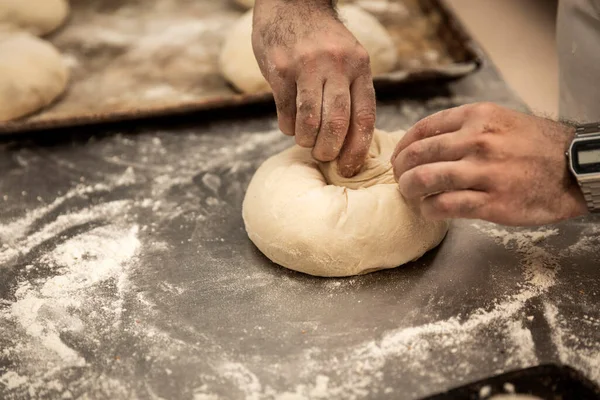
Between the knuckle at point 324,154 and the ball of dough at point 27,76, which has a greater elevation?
the knuckle at point 324,154

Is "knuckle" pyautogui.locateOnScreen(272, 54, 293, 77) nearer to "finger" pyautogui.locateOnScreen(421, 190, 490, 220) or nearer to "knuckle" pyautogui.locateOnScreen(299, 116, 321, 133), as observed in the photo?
"knuckle" pyautogui.locateOnScreen(299, 116, 321, 133)

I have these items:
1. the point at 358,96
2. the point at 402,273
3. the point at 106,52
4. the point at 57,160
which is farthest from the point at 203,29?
the point at 402,273

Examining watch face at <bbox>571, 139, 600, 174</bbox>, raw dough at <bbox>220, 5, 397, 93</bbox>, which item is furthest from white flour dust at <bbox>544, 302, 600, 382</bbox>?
raw dough at <bbox>220, 5, 397, 93</bbox>

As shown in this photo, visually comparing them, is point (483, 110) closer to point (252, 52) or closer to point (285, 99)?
point (285, 99)

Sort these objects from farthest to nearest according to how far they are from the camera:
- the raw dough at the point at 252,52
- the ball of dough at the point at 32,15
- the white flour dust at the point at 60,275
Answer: the ball of dough at the point at 32,15 → the raw dough at the point at 252,52 → the white flour dust at the point at 60,275

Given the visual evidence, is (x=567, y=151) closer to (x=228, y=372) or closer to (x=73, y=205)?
(x=228, y=372)

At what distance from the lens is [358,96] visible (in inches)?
64.7

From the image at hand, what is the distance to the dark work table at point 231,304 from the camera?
1.45 m

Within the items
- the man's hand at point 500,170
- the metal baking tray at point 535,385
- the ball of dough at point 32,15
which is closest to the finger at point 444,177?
the man's hand at point 500,170

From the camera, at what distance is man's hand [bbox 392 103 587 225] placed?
4.45 feet

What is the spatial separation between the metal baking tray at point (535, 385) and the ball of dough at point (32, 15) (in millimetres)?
2443

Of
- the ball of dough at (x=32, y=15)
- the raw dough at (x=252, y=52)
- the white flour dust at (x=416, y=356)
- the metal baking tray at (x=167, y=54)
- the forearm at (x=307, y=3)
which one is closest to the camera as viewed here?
the white flour dust at (x=416, y=356)

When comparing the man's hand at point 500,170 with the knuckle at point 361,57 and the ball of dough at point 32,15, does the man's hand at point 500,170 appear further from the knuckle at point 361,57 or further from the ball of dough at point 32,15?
the ball of dough at point 32,15

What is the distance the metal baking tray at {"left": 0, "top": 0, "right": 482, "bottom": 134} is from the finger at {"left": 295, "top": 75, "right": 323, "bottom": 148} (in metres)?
0.70
